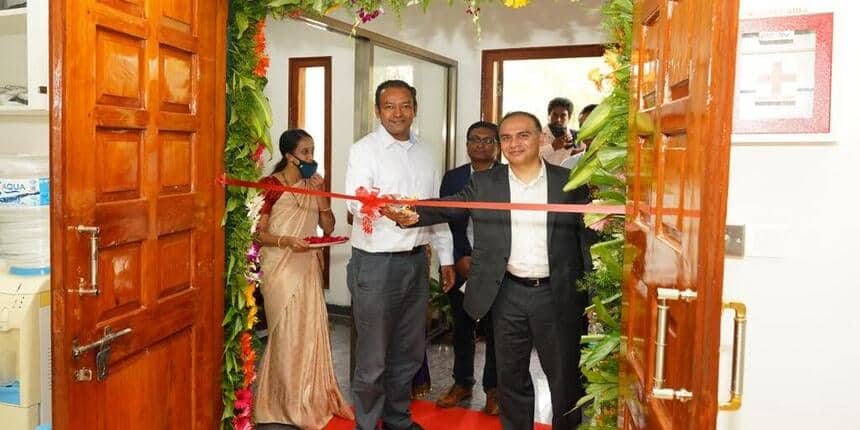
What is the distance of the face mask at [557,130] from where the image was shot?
528 cm

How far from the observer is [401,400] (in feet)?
11.4

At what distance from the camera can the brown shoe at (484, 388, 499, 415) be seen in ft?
12.8

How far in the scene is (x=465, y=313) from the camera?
4102mm

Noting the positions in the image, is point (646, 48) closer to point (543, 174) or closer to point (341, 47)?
point (543, 174)

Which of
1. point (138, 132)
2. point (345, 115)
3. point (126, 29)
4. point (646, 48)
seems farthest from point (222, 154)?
point (345, 115)

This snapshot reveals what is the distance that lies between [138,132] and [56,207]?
0.40 meters

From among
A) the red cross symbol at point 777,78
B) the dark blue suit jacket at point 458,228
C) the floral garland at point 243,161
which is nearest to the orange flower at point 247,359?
the floral garland at point 243,161

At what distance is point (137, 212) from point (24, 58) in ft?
4.57

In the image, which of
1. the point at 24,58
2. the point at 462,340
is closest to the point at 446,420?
the point at 462,340

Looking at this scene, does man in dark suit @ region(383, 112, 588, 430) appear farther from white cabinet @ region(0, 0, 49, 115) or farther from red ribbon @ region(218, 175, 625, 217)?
white cabinet @ region(0, 0, 49, 115)

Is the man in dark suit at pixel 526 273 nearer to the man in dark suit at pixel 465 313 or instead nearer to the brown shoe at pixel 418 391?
the man in dark suit at pixel 465 313

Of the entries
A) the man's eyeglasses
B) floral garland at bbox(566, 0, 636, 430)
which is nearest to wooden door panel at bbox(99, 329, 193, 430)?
floral garland at bbox(566, 0, 636, 430)

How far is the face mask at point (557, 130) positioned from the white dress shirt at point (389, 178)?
6.24ft

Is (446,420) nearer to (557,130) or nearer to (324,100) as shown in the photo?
(557,130)
